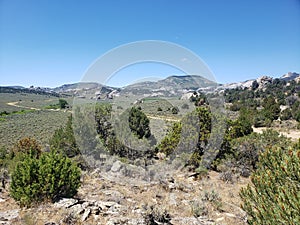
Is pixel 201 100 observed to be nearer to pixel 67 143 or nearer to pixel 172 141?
pixel 172 141

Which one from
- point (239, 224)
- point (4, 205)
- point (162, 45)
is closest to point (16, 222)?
point (4, 205)

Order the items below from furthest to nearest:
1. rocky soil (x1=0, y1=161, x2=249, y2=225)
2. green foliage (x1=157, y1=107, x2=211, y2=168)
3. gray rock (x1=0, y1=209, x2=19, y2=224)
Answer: green foliage (x1=157, y1=107, x2=211, y2=168) < rocky soil (x1=0, y1=161, x2=249, y2=225) < gray rock (x1=0, y1=209, x2=19, y2=224)

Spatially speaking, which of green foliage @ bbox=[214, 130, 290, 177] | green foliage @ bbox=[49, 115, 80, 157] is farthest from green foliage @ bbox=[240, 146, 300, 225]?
green foliage @ bbox=[49, 115, 80, 157]

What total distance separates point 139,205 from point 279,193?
4.68 metres

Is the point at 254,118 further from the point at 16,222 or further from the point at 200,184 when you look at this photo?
the point at 16,222

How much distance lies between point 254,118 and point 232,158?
68.8 ft

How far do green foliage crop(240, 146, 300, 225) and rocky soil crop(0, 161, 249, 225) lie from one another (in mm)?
2106

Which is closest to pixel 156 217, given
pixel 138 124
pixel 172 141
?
pixel 172 141

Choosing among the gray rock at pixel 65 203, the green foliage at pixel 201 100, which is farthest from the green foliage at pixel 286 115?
the gray rock at pixel 65 203

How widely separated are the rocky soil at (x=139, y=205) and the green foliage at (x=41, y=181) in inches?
13.7

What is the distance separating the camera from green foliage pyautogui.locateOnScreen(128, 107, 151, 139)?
57.4ft

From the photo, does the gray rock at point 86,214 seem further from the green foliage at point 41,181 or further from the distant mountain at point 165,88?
the distant mountain at point 165,88

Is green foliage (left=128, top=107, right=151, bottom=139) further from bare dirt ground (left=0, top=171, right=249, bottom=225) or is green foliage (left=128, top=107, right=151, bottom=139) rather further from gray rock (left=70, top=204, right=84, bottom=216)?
gray rock (left=70, top=204, right=84, bottom=216)

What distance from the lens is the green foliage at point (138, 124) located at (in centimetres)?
1750
